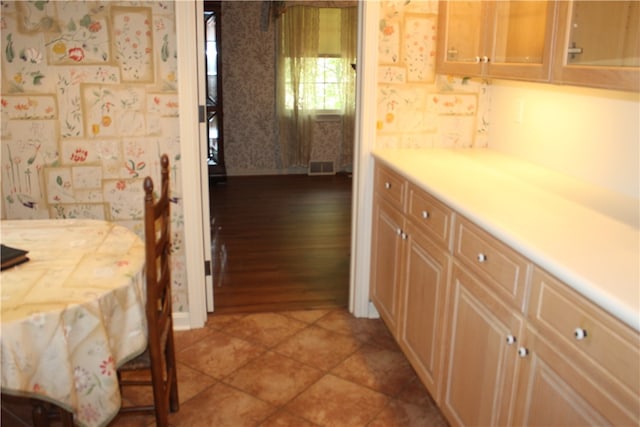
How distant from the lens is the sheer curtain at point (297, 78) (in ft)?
22.3

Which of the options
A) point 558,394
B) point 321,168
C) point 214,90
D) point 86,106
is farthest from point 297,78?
point 558,394

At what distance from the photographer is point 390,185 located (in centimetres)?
274

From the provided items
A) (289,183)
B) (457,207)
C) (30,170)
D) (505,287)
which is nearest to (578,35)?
(457,207)

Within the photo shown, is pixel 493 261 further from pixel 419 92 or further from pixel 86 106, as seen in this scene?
pixel 86 106

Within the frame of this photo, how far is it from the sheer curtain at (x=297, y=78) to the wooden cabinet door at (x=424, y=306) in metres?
4.77

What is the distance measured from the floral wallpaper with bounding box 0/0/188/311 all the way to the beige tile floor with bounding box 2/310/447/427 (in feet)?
2.52

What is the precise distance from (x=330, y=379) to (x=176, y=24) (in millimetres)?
1761

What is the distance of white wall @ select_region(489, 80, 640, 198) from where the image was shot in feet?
6.86

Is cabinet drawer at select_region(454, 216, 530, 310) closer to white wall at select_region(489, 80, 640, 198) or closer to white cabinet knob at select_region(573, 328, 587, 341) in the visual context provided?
white cabinet knob at select_region(573, 328, 587, 341)

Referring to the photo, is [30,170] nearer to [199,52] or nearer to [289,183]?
[199,52]

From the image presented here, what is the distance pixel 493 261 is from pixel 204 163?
1.70 m

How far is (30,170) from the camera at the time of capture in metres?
2.80

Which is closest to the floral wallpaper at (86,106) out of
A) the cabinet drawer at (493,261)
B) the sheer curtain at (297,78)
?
the cabinet drawer at (493,261)

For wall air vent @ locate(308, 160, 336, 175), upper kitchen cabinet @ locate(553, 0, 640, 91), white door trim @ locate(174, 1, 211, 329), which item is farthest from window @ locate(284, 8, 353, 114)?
upper kitchen cabinet @ locate(553, 0, 640, 91)
